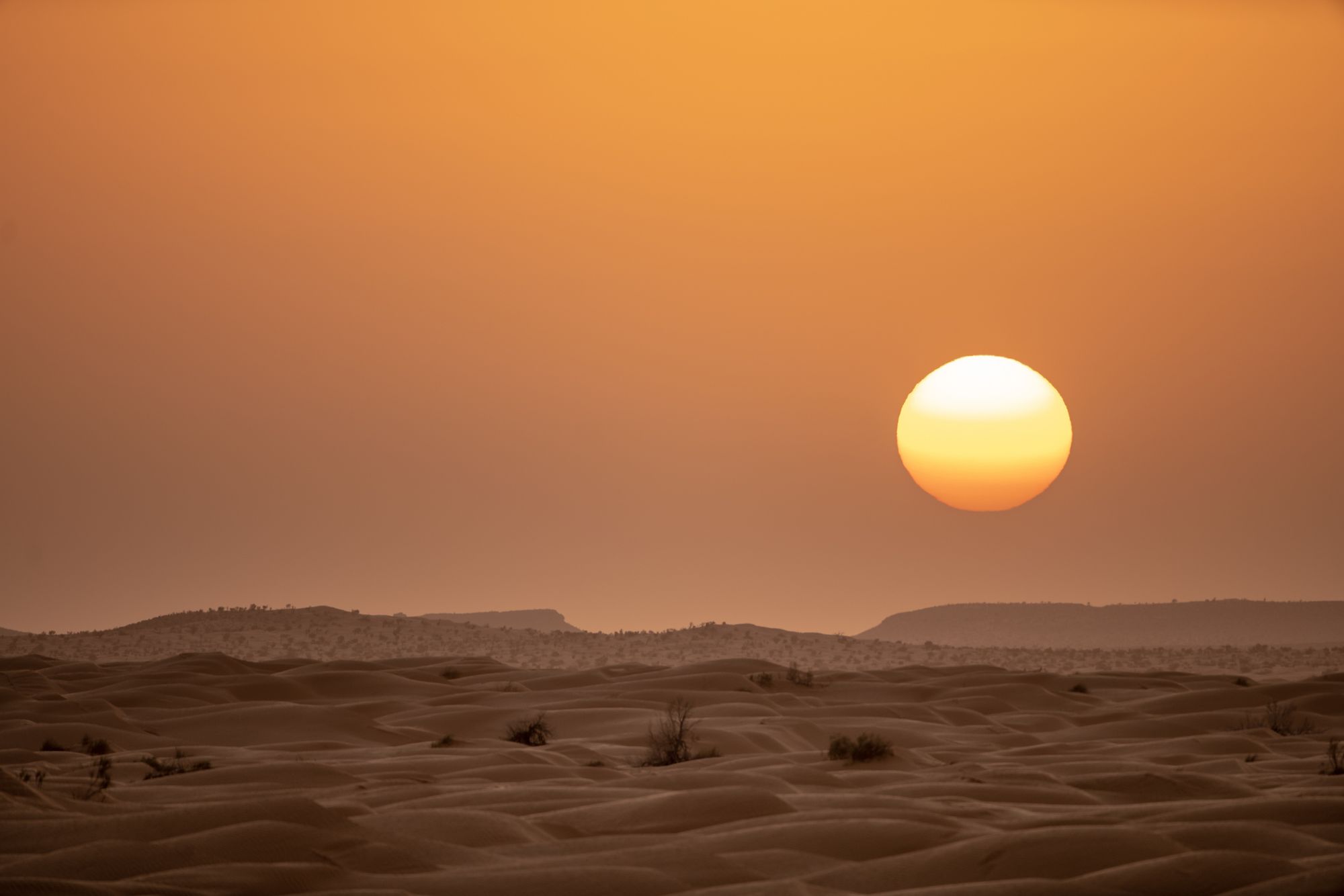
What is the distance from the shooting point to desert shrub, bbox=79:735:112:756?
9.53 metres

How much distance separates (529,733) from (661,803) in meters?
4.32

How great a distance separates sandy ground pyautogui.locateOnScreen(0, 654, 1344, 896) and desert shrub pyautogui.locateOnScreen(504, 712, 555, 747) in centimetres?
18

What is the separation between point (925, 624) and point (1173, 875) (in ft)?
231

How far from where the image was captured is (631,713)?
12.0 meters

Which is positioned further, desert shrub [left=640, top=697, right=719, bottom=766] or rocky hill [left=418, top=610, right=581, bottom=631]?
rocky hill [left=418, top=610, right=581, bottom=631]

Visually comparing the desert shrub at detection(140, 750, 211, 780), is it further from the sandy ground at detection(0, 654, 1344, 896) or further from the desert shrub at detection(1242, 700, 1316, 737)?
the desert shrub at detection(1242, 700, 1316, 737)

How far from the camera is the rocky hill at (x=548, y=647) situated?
27719mm

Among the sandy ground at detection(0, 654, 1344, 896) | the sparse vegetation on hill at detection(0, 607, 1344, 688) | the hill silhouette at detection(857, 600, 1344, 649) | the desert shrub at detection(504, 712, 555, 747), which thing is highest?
the hill silhouette at detection(857, 600, 1344, 649)

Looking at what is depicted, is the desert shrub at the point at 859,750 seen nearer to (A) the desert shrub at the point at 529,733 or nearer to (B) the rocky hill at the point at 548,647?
(A) the desert shrub at the point at 529,733

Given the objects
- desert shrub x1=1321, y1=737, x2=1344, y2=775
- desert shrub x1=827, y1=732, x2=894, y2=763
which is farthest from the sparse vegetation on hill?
desert shrub x1=827, y1=732, x2=894, y2=763

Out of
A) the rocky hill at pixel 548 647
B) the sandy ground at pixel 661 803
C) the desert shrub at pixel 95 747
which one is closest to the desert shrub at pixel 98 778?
the sandy ground at pixel 661 803

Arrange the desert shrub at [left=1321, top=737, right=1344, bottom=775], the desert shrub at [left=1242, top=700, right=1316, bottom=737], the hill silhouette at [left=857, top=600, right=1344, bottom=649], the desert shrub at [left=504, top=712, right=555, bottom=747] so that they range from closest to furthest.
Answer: the desert shrub at [left=1321, top=737, right=1344, bottom=775], the desert shrub at [left=504, top=712, right=555, bottom=747], the desert shrub at [left=1242, top=700, right=1316, bottom=737], the hill silhouette at [left=857, top=600, right=1344, bottom=649]

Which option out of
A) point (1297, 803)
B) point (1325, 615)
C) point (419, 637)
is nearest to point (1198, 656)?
point (419, 637)

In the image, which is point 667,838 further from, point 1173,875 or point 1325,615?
point 1325,615
